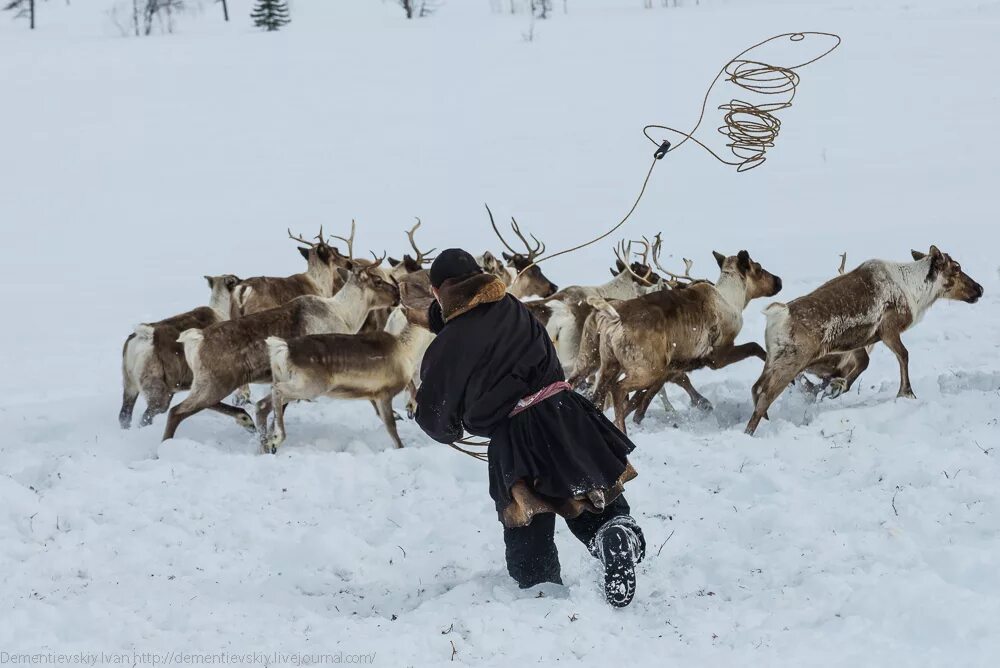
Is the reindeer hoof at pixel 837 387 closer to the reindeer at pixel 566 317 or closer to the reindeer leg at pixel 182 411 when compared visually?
the reindeer at pixel 566 317

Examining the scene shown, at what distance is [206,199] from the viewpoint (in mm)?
23750

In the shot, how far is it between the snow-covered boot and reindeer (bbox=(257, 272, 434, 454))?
3.59 metres

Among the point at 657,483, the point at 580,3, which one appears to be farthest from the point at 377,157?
the point at 580,3

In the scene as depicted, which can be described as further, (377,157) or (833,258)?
(377,157)

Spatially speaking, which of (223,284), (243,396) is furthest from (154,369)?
(223,284)

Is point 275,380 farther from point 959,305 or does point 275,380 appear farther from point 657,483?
point 959,305

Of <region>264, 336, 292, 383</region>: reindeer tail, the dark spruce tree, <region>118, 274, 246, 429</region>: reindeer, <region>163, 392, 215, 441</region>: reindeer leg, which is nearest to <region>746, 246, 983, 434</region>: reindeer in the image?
<region>264, 336, 292, 383</region>: reindeer tail

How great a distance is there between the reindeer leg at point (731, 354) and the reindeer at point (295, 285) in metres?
3.99

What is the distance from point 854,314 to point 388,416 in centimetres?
401

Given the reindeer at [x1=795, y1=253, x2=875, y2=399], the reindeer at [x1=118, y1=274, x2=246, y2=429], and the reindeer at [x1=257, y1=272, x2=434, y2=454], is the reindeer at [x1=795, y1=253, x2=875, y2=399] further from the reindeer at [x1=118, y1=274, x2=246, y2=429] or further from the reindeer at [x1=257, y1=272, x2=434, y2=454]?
the reindeer at [x1=118, y1=274, x2=246, y2=429]

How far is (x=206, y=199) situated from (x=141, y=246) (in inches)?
138

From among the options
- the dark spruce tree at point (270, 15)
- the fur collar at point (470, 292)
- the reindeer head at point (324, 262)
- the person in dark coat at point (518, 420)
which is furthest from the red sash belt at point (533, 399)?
the dark spruce tree at point (270, 15)

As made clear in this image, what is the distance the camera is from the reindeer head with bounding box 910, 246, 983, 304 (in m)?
9.09

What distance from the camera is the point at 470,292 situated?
475 centimetres
